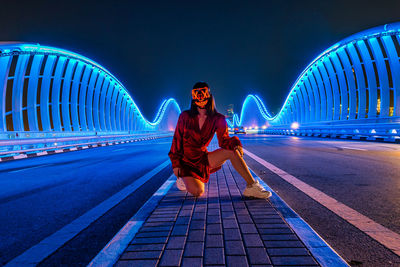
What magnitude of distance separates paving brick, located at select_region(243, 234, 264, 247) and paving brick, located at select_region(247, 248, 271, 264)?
86mm

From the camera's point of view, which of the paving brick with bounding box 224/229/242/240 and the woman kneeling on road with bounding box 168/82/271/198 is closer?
the paving brick with bounding box 224/229/242/240

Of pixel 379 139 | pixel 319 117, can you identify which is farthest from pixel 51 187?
pixel 319 117

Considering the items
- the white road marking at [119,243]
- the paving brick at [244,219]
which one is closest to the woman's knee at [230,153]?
the paving brick at [244,219]

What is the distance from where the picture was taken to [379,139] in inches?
690

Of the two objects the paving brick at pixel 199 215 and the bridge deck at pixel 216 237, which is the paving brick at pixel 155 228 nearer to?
the bridge deck at pixel 216 237

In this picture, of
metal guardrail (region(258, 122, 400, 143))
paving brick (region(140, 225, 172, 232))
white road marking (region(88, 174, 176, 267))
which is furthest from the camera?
metal guardrail (region(258, 122, 400, 143))

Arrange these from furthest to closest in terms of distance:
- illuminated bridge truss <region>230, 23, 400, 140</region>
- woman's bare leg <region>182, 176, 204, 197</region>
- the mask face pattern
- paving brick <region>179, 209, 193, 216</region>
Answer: illuminated bridge truss <region>230, 23, 400, 140</region>
the mask face pattern
woman's bare leg <region>182, 176, 204, 197</region>
paving brick <region>179, 209, 193, 216</region>

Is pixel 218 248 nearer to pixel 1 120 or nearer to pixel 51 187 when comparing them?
pixel 51 187

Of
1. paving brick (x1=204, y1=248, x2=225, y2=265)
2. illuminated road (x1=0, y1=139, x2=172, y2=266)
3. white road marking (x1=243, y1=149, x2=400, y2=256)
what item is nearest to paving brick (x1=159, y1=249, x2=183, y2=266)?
paving brick (x1=204, y1=248, x2=225, y2=265)

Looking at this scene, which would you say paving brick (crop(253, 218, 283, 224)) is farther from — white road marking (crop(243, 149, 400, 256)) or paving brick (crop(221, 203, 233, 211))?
white road marking (crop(243, 149, 400, 256))

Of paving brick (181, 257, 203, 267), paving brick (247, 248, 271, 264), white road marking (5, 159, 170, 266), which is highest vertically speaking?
paving brick (181, 257, 203, 267)

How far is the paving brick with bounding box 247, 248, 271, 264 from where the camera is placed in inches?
72.7

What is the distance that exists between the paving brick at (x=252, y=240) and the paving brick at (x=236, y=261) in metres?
0.23

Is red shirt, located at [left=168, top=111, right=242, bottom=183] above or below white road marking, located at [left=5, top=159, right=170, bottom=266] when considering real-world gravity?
above
